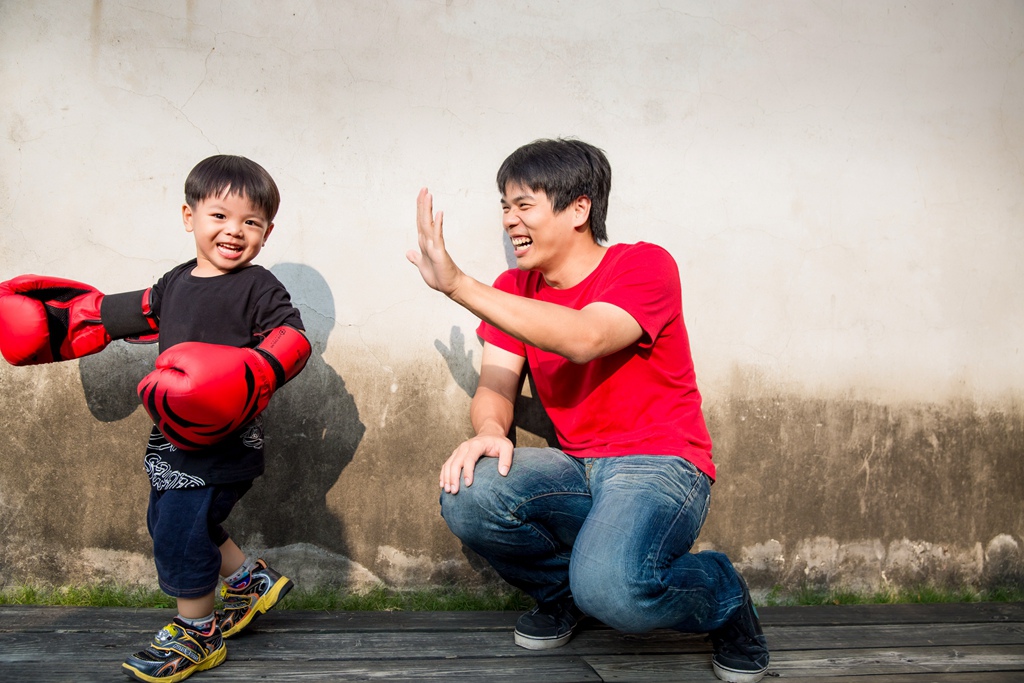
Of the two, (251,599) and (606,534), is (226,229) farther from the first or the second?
(606,534)

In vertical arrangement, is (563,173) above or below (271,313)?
above

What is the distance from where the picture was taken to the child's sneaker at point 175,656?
1865 mm

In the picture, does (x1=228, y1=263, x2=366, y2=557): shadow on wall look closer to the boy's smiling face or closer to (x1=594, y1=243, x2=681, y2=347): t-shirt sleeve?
the boy's smiling face

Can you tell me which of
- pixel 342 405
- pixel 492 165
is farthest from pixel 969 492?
pixel 342 405

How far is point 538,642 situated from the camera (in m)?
2.18

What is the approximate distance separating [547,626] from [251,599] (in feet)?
2.62

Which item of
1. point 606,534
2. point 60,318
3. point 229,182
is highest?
point 229,182

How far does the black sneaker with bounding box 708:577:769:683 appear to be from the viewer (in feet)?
6.59

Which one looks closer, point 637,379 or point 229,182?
point 229,182

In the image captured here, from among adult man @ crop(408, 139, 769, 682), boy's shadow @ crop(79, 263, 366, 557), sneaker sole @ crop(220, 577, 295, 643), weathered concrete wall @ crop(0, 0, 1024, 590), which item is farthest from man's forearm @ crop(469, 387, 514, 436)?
sneaker sole @ crop(220, 577, 295, 643)

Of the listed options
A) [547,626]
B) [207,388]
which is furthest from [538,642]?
[207,388]

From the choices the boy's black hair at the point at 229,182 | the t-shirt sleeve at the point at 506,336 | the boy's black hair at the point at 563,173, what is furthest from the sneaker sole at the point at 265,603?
the boy's black hair at the point at 563,173

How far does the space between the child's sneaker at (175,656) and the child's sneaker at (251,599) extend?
0.52 ft

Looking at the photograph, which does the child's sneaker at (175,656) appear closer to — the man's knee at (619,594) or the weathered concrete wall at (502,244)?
the weathered concrete wall at (502,244)
